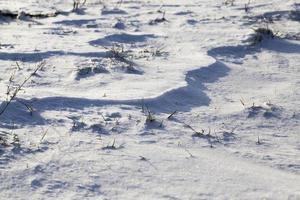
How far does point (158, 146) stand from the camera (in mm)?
2498

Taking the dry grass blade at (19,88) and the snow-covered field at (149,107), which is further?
the dry grass blade at (19,88)

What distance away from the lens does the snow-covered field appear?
2.17 meters

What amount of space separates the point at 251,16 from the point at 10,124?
10.5ft

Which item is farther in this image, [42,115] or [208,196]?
[42,115]

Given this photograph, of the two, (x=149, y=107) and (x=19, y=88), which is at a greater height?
(x=19, y=88)

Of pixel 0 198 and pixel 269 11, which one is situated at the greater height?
pixel 269 11

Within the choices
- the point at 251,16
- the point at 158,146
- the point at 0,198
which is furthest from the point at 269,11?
the point at 0,198

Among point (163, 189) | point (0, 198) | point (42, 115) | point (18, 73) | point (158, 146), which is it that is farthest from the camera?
point (18, 73)

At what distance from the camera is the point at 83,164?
2.27 metres

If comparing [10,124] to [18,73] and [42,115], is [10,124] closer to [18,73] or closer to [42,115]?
[42,115]

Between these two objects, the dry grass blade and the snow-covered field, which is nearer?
the snow-covered field

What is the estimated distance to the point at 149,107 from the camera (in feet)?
9.66

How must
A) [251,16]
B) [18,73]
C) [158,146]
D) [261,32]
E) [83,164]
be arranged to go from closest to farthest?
[83,164], [158,146], [18,73], [261,32], [251,16]

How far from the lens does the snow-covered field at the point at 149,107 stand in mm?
2168
